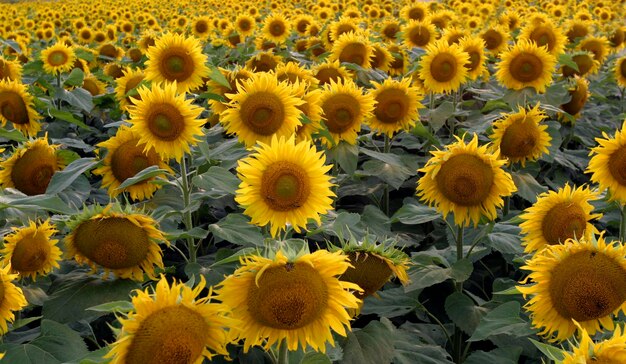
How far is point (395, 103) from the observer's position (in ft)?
13.9

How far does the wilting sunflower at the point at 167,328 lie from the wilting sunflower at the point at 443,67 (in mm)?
3685

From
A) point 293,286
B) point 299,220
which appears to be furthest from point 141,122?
point 293,286

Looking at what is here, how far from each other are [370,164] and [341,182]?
0.90ft

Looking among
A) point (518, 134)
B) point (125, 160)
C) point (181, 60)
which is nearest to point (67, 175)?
point (125, 160)

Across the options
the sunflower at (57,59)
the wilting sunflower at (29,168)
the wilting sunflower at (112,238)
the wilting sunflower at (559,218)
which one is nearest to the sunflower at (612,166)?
the wilting sunflower at (559,218)

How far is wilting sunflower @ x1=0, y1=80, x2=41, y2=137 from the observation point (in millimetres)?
4234

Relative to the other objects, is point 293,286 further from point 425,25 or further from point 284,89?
point 425,25

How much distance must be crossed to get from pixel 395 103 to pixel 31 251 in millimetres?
2513

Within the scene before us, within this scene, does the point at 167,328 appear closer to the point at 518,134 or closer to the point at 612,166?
the point at 612,166

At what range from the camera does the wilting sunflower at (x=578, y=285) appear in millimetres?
1979

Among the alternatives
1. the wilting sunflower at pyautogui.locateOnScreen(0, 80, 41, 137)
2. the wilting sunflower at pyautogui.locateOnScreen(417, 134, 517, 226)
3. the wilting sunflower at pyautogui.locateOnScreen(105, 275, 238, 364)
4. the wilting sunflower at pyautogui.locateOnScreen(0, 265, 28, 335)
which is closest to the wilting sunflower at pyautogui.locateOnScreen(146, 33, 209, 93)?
the wilting sunflower at pyautogui.locateOnScreen(0, 80, 41, 137)

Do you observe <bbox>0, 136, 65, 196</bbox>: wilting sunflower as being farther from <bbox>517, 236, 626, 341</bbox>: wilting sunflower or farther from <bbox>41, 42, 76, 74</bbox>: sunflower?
<bbox>41, 42, 76, 74</bbox>: sunflower

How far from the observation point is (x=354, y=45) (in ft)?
17.8

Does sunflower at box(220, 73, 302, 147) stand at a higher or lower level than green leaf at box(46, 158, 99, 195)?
Answer: higher
